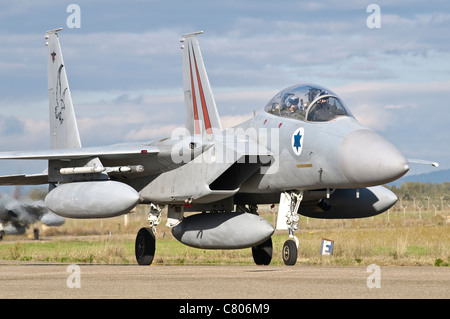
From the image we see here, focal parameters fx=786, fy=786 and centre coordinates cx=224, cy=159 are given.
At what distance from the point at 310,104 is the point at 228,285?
17.4ft

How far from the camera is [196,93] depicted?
21766 millimetres

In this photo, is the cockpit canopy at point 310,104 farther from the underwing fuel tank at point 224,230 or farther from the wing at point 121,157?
the underwing fuel tank at point 224,230

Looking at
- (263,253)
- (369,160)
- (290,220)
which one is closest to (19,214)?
(263,253)

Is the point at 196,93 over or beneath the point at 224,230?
over

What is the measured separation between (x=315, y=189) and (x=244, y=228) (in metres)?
1.56

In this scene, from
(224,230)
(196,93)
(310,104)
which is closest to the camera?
(310,104)

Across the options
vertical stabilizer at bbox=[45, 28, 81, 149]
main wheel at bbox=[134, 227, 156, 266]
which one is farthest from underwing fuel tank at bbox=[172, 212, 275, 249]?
vertical stabilizer at bbox=[45, 28, 81, 149]

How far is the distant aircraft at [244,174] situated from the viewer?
13.5 metres

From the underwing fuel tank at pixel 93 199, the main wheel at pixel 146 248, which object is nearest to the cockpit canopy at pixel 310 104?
the underwing fuel tank at pixel 93 199

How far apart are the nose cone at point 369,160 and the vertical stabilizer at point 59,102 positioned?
27.8 feet

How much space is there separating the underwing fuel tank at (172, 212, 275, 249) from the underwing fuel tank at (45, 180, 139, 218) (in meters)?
1.98

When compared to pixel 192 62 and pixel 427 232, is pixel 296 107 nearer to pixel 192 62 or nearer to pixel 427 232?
pixel 192 62

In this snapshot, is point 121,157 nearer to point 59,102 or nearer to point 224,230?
point 224,230
